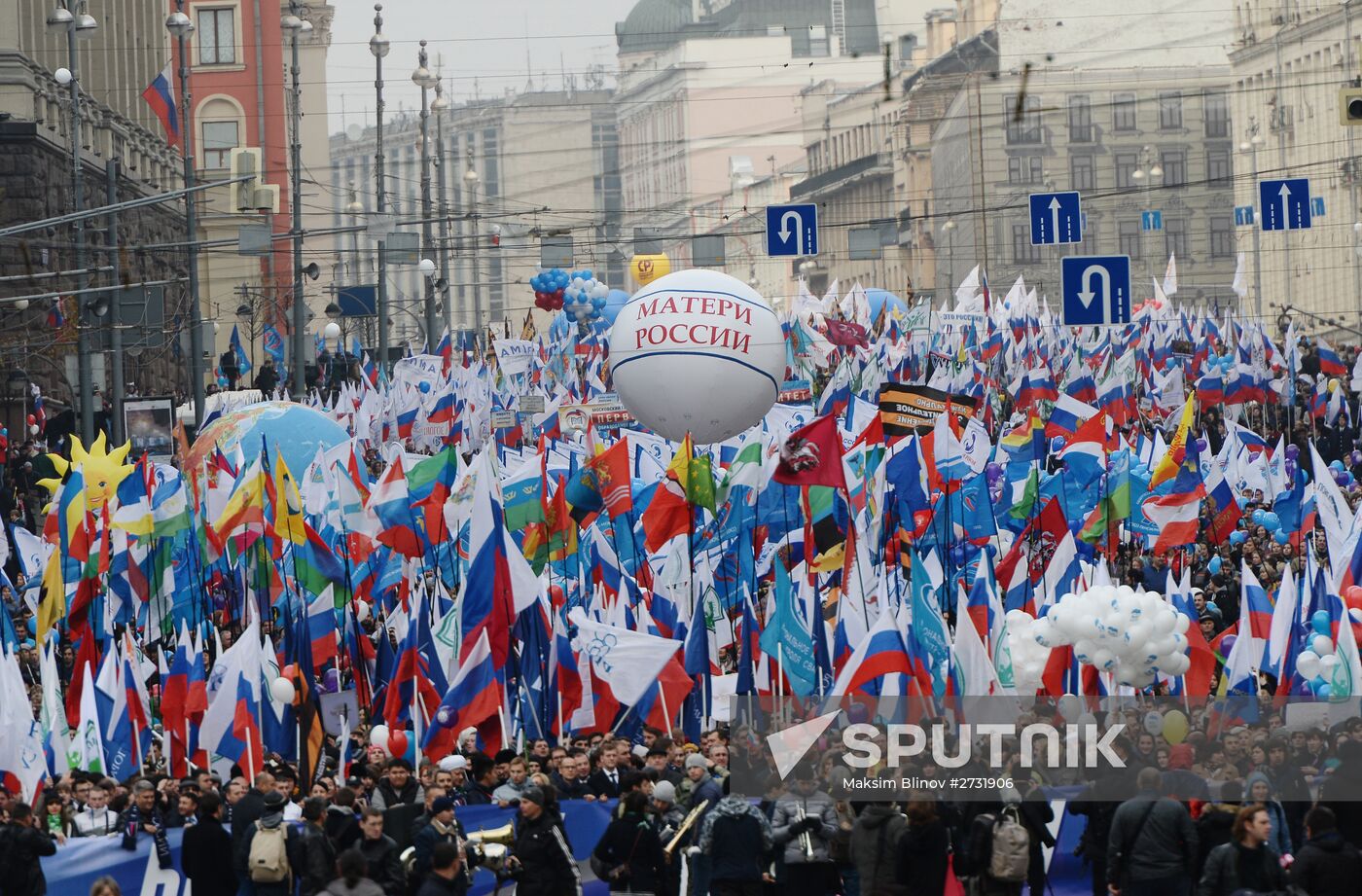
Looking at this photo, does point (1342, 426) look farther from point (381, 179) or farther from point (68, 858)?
point (68, 858)

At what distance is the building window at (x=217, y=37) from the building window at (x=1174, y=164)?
31107 millimetres

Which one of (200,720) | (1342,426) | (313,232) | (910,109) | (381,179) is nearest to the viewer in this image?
(200,720)

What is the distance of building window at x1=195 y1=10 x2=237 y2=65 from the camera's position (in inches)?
3177

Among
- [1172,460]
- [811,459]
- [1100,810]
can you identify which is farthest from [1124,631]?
[1172,460]

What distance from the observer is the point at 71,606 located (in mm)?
22219

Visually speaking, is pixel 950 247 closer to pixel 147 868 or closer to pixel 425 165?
pixel 425 165

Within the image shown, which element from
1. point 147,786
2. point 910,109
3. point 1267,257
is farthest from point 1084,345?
point 910,109

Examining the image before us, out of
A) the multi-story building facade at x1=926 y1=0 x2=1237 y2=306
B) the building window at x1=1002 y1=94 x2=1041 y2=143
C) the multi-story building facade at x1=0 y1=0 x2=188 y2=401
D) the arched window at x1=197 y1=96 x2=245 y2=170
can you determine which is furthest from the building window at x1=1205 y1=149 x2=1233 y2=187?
the multi-story building facade at x1=0 y1=0 x2=188 y2=401

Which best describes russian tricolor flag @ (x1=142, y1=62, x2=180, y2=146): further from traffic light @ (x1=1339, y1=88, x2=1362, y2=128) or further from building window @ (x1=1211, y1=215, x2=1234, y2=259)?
building window @ (x1=1211, y1=215, x2=1234, y2=259)

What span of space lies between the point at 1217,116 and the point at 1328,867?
286 feet

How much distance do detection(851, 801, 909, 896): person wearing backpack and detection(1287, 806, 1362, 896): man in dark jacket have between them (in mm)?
1788

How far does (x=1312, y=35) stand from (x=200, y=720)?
65.5 meters

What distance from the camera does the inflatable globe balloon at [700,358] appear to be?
29.0 meters

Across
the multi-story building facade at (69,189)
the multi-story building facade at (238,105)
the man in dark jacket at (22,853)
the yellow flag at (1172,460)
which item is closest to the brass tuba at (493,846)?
the man in dark jacket at (22,853)
